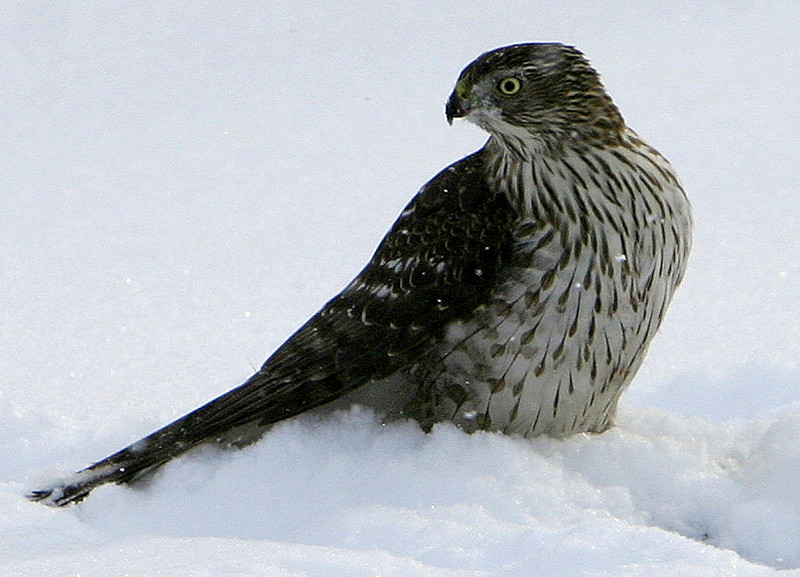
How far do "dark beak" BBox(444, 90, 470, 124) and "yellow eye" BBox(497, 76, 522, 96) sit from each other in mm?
119

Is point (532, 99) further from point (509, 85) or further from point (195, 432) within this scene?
point (195, 432)

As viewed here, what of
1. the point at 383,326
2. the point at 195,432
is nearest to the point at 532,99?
the point at 383,326

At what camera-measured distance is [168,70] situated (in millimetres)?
10133

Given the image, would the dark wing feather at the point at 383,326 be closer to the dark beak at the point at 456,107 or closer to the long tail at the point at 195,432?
the long tail at the point at 195,432

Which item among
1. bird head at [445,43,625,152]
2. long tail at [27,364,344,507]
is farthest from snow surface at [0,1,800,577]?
bird head at [445,43,625,152]

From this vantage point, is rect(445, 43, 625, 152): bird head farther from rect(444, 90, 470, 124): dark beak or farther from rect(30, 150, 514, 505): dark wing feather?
rect(30, 150, 514, 505): dark wing feather

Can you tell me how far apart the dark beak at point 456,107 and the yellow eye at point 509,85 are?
0.39 feet

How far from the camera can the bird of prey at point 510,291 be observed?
14.7 ft

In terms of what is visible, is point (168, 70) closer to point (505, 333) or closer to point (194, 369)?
point (194, 369)

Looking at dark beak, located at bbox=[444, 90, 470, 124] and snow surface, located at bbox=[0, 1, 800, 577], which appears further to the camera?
dark beak, located at bbox=[444, 90, 470, 124]

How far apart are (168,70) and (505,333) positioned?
6.19 meters

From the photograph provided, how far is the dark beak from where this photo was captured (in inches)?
179

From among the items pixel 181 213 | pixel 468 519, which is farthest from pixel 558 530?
pixel 181 213

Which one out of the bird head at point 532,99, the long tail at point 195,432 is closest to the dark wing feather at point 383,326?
the long tail at point 195,432
